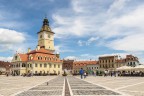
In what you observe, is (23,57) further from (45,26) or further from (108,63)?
(108,63)

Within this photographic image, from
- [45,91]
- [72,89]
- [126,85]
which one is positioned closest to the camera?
[45,91]

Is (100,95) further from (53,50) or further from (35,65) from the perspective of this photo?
(53,50)

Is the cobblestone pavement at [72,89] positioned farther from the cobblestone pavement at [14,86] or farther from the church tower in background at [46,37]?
the church tower in background at [46,37]

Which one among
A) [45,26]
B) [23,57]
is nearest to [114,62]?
[45,26]

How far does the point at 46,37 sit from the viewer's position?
117 meters

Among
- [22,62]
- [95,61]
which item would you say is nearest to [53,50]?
[22,62]

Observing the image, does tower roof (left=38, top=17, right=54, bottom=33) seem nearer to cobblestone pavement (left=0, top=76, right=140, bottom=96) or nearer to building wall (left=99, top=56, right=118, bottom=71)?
building wall (left=99, top=56, right=118, bottom=71)

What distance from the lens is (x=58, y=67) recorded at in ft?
336

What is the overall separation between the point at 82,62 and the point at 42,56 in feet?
168

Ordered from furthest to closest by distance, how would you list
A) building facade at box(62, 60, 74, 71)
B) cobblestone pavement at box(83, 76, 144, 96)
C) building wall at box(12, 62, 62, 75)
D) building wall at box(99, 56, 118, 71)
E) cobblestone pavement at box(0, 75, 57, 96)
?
building facade at box(62, 60, 74, 71) < building wall at box(99, 56, 118, 71) < building wall at box(12, 62, 62, 75) < cobblestone pavement at box(0, 75, 57, 96) < cobblestone pavement at box(83, 76, 144, 96)

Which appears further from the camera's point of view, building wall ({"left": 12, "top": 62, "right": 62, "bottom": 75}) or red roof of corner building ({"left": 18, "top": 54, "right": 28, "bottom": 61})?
red roof of corner building ({"left": 18, "top": 54, "right": 28, "bottom": 61})

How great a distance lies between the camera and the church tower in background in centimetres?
11594

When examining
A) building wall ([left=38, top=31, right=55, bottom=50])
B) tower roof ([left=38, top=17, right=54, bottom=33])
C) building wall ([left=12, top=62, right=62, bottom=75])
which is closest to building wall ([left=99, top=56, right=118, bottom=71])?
building wall ([left=38, top=31, right=55, bottom=50])

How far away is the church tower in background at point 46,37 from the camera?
116 m
